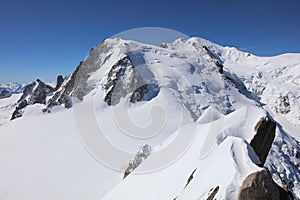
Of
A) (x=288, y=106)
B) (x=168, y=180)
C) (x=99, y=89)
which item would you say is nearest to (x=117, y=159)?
(x=168, y=180)

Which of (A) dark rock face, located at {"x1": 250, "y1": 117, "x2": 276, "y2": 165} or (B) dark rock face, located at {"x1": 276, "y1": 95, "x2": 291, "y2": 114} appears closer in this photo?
(A) dark rock face, located at {"x1": 250, "y1": 117, "x2": 276, "y2": 165}

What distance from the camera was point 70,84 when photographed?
56.0m

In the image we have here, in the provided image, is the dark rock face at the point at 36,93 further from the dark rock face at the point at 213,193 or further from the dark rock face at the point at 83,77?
Answer: the dark rock face at the point at 213,193

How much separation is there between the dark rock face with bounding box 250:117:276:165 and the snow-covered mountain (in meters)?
0.05

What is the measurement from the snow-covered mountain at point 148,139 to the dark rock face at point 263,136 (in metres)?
0.05

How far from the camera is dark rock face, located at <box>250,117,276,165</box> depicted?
1115cm

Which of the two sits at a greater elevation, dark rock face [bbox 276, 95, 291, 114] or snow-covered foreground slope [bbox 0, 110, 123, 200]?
snow-covered foreground slope [bbox 0, 110, 123, 200]

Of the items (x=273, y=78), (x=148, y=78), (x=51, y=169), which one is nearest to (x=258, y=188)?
(x=51, y=169)

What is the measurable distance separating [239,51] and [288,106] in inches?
2529

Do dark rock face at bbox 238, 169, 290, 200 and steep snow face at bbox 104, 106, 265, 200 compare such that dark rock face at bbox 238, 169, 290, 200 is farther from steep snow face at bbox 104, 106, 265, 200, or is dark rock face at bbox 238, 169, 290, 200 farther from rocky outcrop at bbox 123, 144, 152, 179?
rocky outcrop at bbox 123, 144, 152, 179

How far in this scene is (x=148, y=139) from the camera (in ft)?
87.5

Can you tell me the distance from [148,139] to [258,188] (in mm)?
20834

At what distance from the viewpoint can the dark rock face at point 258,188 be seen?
612 cm

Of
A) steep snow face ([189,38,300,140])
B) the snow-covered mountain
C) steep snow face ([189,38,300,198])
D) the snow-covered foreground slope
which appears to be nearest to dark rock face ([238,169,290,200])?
the snow-covered mountain
